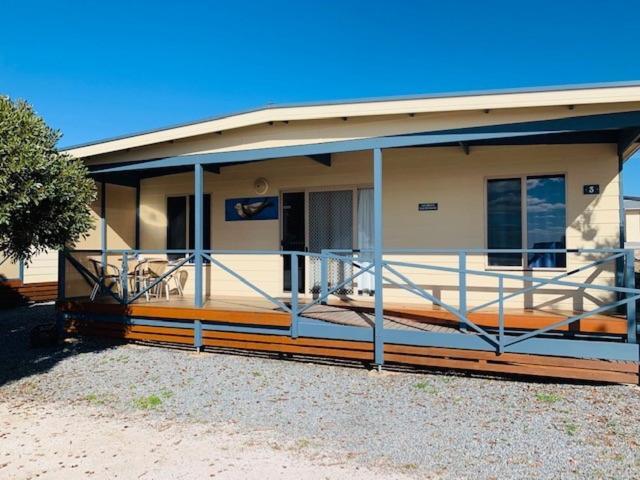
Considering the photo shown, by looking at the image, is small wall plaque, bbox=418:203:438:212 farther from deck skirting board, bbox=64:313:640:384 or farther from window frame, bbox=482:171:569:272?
deck skirting board, bbox=64:313:640:384

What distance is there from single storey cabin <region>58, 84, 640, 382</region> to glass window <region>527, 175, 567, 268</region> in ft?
0.06

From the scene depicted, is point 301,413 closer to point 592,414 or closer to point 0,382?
point 592,414

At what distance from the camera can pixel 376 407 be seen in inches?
157

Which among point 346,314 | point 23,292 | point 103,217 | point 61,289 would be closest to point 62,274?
point 61,289

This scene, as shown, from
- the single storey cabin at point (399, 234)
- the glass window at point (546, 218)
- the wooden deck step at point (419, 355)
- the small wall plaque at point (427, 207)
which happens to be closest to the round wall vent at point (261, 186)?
the single storey cabin at point (399, 234)

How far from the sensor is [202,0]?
11.8m

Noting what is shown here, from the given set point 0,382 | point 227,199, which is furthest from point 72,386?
point 227,199

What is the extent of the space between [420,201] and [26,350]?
6002 mm

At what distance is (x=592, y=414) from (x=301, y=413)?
243 cm

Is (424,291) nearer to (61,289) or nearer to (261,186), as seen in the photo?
(261,186)

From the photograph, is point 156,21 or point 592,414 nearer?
point 592,414

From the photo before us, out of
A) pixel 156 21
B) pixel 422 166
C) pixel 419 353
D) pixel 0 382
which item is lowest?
pixel 0 382

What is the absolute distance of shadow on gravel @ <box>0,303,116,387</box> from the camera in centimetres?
528

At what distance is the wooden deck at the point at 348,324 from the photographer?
4.46 meters
